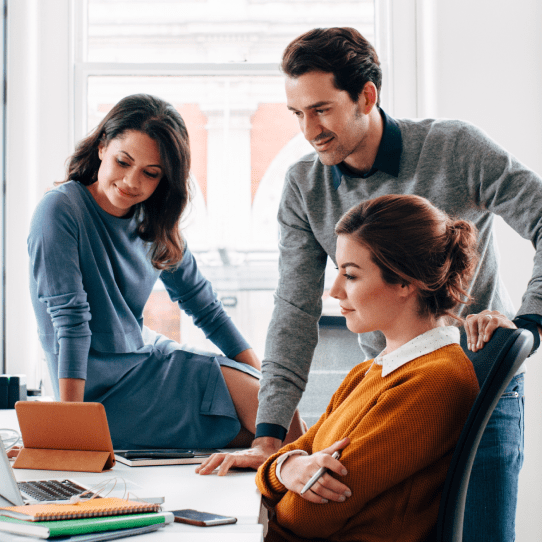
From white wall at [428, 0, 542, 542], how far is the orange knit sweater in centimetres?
154

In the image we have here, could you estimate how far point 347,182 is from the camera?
5.05ft

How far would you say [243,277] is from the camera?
2643mm

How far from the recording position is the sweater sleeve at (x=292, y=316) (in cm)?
140

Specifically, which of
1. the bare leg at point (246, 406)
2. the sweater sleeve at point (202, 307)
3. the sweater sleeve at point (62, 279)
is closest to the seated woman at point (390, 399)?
the bare leg at point (246, 406)

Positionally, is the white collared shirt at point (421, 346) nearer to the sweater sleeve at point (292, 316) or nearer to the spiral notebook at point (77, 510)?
the sweater sleeve at point (292, 316)

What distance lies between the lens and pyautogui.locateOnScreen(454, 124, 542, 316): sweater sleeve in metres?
1.31

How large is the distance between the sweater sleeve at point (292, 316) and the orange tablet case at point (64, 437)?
0.36 m

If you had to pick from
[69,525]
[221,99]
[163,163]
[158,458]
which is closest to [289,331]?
[158,458]

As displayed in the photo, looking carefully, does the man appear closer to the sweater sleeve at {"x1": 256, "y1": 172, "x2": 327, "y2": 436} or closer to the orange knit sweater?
the sweater sleeve at {"x1": 256, "y1": 172, "x2": 327, "y2": 436}

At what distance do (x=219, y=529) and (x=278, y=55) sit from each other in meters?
2.28

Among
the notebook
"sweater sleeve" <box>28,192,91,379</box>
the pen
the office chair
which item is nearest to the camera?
the office chair

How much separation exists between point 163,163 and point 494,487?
1.21m

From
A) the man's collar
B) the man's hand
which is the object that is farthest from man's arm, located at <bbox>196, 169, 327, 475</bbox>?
the man's collar

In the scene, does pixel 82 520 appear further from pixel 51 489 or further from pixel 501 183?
pixel 501 183
